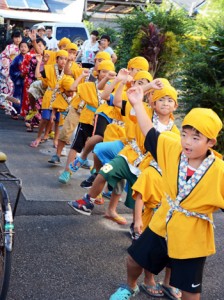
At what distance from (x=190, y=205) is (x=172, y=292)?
107 centimetres

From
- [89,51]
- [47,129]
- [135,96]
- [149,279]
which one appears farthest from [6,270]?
[89,51]

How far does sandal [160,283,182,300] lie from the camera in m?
3.66

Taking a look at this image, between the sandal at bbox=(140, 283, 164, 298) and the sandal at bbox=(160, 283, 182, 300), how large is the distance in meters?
0.03

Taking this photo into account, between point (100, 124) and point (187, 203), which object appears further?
point (100, 124)

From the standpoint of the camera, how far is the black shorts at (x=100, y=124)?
5.72 m

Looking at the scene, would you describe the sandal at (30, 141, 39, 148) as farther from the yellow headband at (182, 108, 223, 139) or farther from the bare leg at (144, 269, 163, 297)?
the yellow headband at (182, 108, 223, 139)

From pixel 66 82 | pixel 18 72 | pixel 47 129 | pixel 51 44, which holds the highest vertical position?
pixel 51 44

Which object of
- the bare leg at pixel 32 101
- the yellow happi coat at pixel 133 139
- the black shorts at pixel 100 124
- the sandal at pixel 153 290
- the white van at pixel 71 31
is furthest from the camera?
the white van at pixel 71 31

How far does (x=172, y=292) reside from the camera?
145 inches

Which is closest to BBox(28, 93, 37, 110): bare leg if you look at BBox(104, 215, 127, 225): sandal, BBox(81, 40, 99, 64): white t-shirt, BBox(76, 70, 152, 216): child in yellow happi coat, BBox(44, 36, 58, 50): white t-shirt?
BBox(81, 40, 99, 64): white t-shirt

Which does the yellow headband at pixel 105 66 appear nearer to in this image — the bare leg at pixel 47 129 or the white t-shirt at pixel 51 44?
the bare leg at pixel 47 129

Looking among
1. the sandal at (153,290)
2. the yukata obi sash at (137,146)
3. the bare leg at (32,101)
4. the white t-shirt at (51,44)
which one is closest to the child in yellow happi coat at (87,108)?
the yukata obi sash at (137,146)

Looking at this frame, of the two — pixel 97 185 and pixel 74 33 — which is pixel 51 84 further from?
pixel 74 33

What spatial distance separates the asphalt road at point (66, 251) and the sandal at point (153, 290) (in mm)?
47
